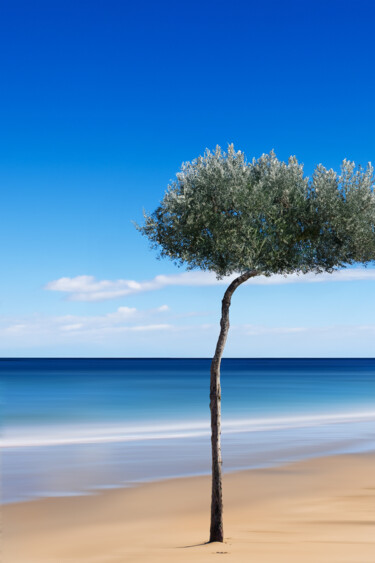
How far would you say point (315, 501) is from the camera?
54.9 ft

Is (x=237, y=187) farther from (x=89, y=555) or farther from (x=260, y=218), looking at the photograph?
(x=89, y=555)

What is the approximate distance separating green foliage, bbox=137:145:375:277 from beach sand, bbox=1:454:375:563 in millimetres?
5030

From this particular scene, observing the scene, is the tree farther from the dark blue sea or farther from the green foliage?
the dark blue sea

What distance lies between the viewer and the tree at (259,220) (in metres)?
11.9

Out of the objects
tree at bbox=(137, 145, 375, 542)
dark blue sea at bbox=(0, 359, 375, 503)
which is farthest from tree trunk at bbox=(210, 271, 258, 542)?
dark blue sea at bbox=(0, 359, 375, 503)

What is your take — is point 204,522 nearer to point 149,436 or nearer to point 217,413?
point 217,413

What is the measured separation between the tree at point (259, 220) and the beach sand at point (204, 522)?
127 cm

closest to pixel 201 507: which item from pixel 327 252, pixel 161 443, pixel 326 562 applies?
pixel 326 562

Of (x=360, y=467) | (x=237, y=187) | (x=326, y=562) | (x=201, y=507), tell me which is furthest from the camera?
(x=360, y=467)

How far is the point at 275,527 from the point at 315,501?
10.3 feet

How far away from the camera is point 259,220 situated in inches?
474

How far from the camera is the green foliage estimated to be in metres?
11.9

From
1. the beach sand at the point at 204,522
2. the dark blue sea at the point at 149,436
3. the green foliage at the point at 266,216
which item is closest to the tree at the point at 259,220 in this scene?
the green foliage at the point at 266,216

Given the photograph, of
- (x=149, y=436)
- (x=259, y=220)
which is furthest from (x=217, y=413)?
(x=149, y=436)
